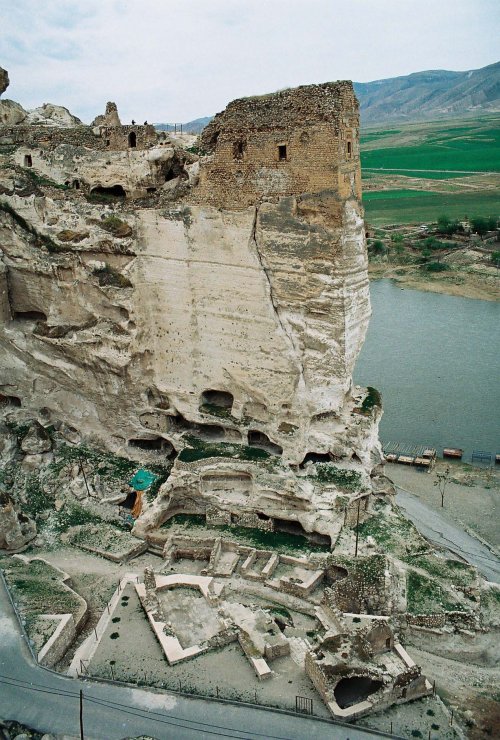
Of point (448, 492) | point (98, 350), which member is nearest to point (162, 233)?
point (98, 350)

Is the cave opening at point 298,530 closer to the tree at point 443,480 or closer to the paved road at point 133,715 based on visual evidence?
the paved road at point 133,715

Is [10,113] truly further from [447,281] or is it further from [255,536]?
[447,281]

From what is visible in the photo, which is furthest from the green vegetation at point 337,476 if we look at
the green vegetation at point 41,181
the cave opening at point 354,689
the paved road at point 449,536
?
the green vegetation at point 41,181

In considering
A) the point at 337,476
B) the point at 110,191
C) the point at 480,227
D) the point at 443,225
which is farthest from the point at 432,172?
the point at 337,476

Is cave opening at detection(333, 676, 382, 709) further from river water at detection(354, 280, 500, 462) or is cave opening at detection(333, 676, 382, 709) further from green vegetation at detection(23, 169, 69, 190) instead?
green vegetation at detection(23, 169, 69, 190)

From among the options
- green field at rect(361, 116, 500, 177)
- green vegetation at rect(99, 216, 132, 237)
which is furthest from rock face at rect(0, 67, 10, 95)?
green field at rect(361, 116, 500, 177)

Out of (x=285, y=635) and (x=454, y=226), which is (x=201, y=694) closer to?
(x=285, y=635)
